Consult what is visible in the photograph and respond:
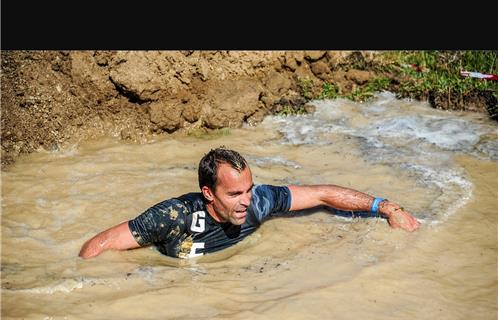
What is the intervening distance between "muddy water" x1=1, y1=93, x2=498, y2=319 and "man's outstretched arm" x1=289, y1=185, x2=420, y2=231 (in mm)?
135

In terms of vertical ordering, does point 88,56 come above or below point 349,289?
above

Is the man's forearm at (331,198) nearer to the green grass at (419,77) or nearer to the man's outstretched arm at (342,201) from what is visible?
the man's outstretched arm at (342,201)

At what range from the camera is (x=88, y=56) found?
7020 millimetres

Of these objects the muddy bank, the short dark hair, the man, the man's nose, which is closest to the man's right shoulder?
the man

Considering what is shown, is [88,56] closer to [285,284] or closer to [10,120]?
[10,120]

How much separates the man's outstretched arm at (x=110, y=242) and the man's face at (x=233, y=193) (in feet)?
2.32

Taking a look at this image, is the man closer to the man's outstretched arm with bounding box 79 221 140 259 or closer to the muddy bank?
the man's outstretched arm with bounding box 79 221 140 259

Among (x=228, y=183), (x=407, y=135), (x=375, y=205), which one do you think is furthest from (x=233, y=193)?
(x=407, y=135)

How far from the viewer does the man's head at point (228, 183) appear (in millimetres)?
4629

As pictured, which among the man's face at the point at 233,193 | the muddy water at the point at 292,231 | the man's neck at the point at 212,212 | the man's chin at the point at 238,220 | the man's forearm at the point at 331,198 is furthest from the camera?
the man's forearm at the point at 331,198

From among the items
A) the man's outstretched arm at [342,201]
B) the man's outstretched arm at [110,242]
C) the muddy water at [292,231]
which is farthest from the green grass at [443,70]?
the man's outstretched arm at [110,242]

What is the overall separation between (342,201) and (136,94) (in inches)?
119

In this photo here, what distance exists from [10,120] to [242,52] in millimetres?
2866

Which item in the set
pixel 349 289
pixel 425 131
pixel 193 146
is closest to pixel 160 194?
pixel 193 146
